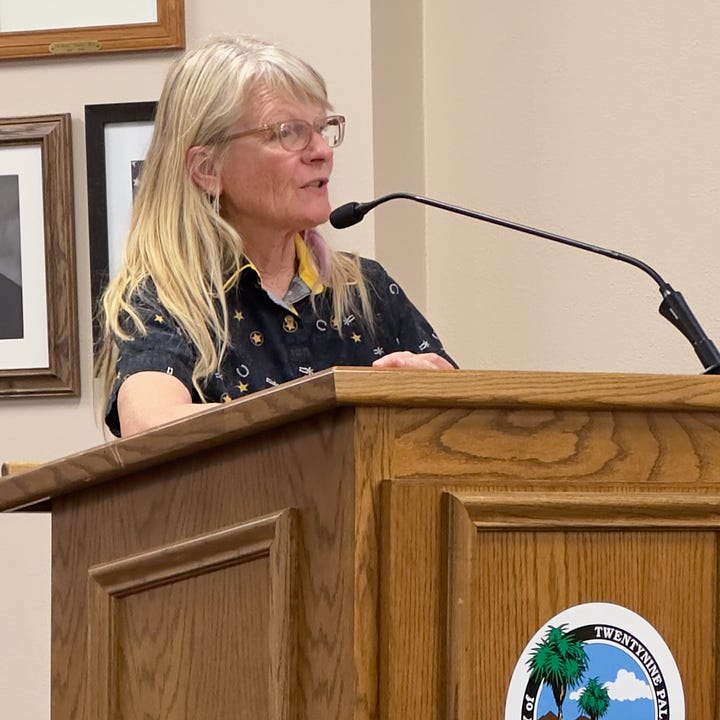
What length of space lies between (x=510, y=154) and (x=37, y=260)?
0.97 m

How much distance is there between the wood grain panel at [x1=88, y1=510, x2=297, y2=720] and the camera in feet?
3.94

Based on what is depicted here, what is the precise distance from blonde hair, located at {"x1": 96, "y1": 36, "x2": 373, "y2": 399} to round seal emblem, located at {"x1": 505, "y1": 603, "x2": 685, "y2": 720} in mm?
908

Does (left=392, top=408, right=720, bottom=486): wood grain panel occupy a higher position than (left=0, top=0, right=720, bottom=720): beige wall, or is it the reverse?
(left=0, top=0, right=720, bottom=720): beige wall

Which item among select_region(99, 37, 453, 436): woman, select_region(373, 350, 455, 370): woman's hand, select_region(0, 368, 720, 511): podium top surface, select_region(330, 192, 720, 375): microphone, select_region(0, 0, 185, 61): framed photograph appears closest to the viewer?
select_region(0, 368, 720, 511): podium top surface

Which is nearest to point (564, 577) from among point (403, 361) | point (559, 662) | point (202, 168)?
point (559, 662)

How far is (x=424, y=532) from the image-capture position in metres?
1.12

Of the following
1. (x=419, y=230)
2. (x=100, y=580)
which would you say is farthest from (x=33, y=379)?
(x=100, y=580)

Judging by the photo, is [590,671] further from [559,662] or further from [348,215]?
[348,215]

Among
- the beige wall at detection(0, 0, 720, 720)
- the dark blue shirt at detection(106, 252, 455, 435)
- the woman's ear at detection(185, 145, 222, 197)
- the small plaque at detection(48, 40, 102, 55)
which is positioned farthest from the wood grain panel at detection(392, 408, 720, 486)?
the small plaque at detection(48, 40, 102, 55)

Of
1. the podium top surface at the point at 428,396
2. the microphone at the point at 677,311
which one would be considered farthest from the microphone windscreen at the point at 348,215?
the podium top surface at the point at 428,396

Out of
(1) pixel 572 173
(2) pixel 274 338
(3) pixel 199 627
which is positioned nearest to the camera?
(3) pixel 199 627

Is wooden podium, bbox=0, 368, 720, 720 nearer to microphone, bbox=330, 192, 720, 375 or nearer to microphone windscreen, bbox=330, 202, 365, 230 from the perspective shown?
microphone, bbox=330, 192, 720, 375

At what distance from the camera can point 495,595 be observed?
1.14 meters

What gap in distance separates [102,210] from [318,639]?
6.22 feet
